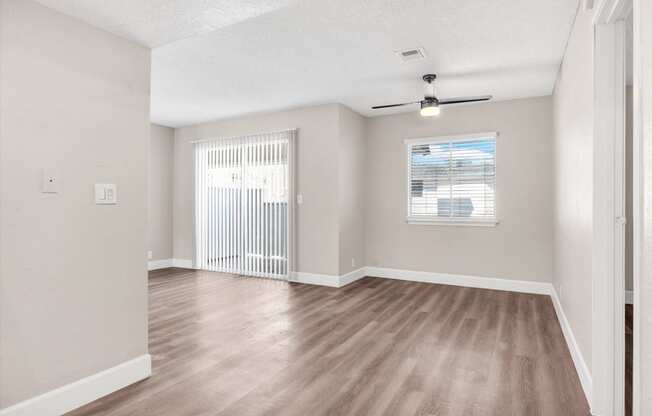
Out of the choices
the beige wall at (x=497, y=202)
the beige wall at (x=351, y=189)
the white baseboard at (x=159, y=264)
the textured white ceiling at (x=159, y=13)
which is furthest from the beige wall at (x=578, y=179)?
the white baseboard at (x=159, y=264)

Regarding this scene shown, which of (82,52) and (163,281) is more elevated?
(82,52)

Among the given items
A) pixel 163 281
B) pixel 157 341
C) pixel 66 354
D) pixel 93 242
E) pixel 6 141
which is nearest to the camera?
pixel 6 141

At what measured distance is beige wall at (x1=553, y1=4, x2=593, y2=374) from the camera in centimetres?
→ 224

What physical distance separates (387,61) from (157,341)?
3429mm

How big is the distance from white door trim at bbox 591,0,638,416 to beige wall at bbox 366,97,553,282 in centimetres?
312

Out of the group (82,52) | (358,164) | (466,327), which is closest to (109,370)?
(82,52)

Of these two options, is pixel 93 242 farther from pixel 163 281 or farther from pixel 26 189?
pixel 163 281

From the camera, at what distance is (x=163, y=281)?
18.7 feet

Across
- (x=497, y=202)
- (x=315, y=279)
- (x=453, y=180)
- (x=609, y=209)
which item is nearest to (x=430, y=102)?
→ (x=453, y=180)

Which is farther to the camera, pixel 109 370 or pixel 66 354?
pixel 109 370

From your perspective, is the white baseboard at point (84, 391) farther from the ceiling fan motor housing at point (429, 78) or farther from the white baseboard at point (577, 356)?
the ceiling fan motor housing at point (429, 78)

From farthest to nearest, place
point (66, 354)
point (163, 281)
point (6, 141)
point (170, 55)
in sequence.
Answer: point (163, 281) < point (170, 55) < point (66, 354) < point (6, 141)

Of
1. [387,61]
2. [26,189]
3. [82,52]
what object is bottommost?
[26,189]

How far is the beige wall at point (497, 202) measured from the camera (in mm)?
4914
